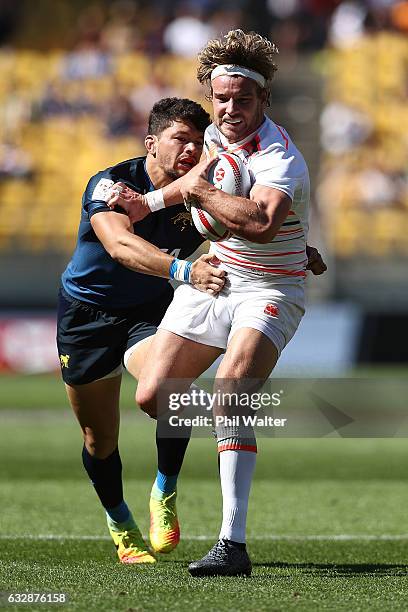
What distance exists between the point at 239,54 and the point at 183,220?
3.61 feet

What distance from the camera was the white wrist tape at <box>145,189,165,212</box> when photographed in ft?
18.9

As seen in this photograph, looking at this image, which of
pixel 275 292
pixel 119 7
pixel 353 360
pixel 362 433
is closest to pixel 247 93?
pixel 275 292

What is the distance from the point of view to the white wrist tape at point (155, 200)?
5.77m

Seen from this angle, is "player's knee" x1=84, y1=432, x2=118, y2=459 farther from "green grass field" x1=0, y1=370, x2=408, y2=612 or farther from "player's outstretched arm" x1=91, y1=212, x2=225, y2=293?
"player's outstretched arm" x1=91, y1=212, x2=225, y2=293

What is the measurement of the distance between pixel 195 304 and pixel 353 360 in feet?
43.2

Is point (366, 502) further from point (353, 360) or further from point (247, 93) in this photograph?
point (353, 360)

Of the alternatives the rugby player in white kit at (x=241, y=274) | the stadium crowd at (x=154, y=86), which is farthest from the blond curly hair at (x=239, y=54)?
the stadium crowd at (x=154, y=86)

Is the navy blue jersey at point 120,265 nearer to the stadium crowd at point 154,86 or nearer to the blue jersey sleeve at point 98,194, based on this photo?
the blue jersey sleeve at point 98,194

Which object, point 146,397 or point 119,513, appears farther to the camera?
point 119,513

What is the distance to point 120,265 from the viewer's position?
607 centimetres

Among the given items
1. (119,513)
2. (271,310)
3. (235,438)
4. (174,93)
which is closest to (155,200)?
(271,310)

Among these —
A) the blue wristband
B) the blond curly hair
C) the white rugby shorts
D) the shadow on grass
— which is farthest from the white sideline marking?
the blond curly hair

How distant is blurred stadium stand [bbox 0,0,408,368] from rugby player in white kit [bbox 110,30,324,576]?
13632 millimetres

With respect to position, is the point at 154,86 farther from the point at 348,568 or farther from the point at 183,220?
the point at 348,568
